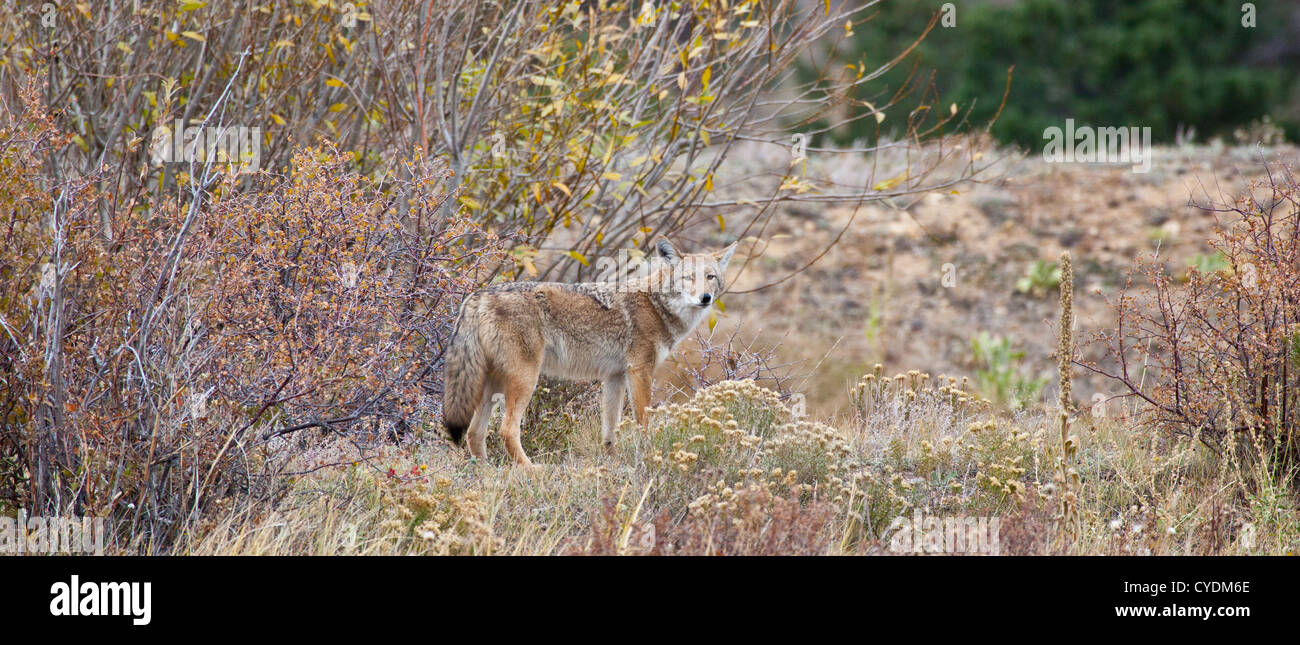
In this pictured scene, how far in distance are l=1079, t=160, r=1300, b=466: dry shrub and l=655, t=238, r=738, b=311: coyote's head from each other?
2166 mm

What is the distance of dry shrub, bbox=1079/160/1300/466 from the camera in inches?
207

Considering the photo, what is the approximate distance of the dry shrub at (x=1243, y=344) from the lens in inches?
207

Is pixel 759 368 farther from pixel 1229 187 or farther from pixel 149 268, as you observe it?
pixel 1229 187

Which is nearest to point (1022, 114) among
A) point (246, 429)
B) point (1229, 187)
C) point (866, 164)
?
point (866, 164)

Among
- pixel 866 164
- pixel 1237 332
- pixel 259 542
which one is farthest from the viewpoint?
pixel 866 164

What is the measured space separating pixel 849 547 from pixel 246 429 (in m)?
2.48

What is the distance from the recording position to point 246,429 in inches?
179

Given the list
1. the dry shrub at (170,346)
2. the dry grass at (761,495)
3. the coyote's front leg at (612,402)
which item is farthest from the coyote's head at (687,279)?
the dry shrub at (170,346)

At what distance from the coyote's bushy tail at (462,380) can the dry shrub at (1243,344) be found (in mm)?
2948

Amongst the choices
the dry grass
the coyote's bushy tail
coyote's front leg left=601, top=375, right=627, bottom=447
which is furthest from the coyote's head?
the coyote's bushy tail

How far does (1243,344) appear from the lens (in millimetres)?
5371

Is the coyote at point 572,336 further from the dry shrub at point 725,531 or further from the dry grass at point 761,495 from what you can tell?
the dry shrub at point 725,531

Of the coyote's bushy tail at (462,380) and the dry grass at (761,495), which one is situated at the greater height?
the coyote's bushy tail at (462,380)

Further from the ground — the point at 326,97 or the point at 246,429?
the point at 326,97
